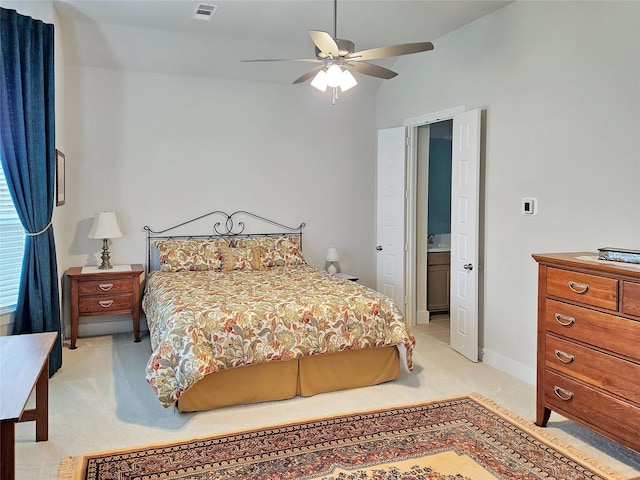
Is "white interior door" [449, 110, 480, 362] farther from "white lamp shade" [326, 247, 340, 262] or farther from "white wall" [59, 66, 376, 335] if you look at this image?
"white wall" [59, 66, 376, 335]

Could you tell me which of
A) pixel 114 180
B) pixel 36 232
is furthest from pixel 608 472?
pixel 114 180

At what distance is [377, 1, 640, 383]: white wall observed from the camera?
314 cm

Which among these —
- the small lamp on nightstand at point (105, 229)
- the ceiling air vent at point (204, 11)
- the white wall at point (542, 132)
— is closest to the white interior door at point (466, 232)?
the white wall at point (542, 132)

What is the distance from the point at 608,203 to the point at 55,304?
411cm

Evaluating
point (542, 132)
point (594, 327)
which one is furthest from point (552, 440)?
point (542, 132)

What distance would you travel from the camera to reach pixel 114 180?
5.22 metres

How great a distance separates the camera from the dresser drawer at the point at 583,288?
2.63 m

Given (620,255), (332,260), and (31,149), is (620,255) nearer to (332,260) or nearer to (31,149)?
(332,260)

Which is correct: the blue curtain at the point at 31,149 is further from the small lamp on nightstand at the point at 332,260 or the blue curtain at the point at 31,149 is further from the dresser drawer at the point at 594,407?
the dresser drawer at the point at 594,407

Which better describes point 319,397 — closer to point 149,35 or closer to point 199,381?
point 199,381

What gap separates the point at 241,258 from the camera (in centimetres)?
529

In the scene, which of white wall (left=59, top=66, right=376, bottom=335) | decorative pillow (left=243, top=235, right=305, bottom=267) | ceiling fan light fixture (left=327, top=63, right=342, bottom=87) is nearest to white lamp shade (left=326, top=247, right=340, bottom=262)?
white wall (left=59, top=66, right=376, bottom=335)

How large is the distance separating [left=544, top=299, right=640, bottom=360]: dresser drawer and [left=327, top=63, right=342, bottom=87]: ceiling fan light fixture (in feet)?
6.05

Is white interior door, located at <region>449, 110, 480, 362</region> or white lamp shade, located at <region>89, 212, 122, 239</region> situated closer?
white interior door, located at <region>449, 110, 480, 362</region>
